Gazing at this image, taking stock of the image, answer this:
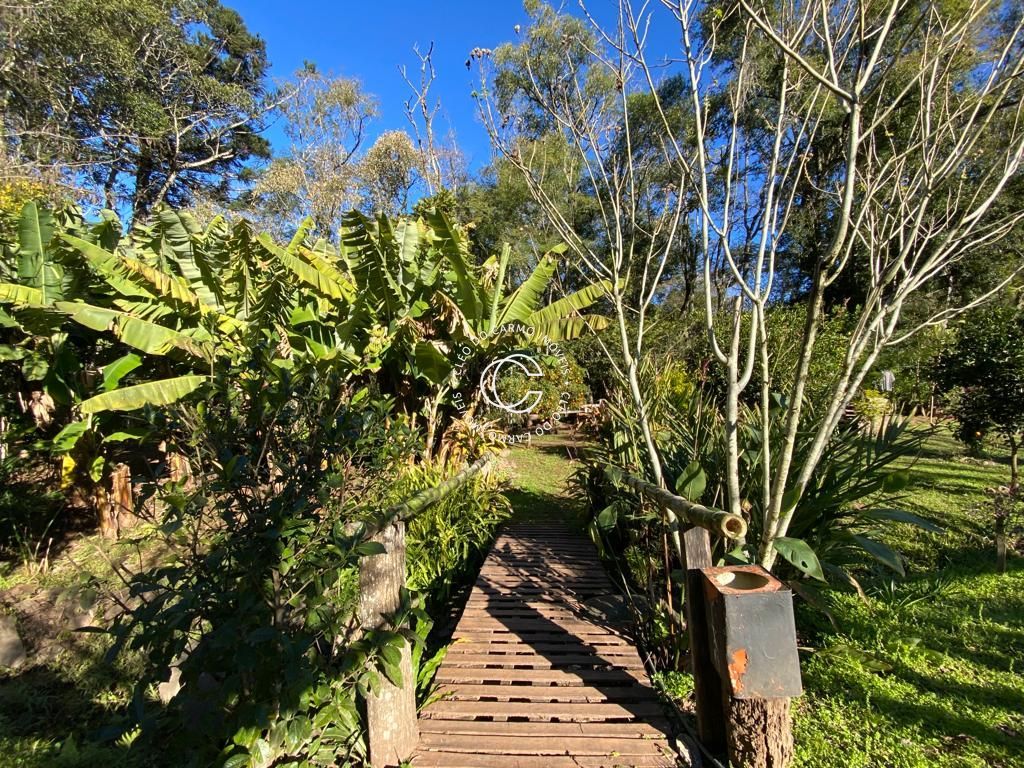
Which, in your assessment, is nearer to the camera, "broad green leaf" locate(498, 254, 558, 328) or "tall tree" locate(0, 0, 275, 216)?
"broad green leaf" locate(498, 254, 558, 328)

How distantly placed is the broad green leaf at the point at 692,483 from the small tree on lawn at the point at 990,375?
5.35 m

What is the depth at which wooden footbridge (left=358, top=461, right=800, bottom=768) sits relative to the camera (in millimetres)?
1627

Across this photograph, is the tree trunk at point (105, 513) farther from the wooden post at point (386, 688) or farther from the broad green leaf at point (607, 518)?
the broad green leaf at point (607, 518)

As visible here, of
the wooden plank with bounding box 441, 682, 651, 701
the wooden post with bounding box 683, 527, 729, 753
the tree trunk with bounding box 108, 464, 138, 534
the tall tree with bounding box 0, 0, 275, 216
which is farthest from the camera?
the tall tree with bounding box 0, 0, 275, 216

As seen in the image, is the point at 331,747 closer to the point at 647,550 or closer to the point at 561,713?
the point at 561,713

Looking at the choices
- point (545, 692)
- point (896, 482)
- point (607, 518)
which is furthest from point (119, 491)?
point (896, 482)

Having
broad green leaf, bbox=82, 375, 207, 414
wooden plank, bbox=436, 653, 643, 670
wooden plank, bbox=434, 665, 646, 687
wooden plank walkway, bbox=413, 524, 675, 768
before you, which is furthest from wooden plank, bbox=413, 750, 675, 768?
broad green leaf, bbox=82, 375, 207, 414

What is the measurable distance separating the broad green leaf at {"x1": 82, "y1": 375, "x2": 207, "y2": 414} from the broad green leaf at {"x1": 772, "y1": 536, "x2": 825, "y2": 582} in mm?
4275

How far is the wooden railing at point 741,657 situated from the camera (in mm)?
1615

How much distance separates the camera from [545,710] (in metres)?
2.17

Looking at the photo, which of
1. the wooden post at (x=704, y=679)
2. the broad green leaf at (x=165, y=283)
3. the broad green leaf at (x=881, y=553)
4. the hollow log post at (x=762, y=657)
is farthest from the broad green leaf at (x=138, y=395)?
the broad green leaf at (x=881, y=553)

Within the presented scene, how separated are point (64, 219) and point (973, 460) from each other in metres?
13.3

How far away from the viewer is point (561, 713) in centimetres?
215

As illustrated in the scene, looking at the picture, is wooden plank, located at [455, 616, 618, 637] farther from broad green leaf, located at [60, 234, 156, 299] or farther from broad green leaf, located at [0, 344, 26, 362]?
broad green leaf, located at [0, 344, 26, 362]
